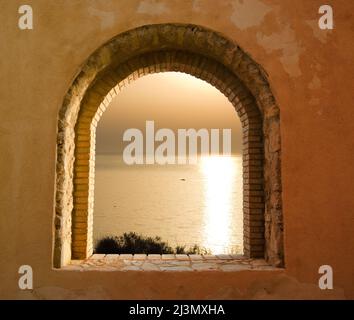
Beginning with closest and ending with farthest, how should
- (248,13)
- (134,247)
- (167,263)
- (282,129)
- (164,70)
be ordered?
(282,129)
(248,13)
(167,263)
(164,70)
(134,247)

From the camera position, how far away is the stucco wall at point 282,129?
3137mm

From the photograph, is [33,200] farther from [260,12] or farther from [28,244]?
[260,12]

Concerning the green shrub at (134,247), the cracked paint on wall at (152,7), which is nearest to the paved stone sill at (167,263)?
the cracked paint on wall at (152,7)

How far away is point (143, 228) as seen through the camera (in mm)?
18234

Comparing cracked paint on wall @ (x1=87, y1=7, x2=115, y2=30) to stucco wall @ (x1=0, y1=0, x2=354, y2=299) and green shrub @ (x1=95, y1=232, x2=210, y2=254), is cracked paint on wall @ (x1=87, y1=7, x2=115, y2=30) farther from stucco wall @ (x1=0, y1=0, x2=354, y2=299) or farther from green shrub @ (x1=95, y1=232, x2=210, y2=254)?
green shrub @ (x1=95, y1=232, x2=210, y2=254)

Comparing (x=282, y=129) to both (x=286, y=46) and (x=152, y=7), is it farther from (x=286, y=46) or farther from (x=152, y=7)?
(x=152, y=7)

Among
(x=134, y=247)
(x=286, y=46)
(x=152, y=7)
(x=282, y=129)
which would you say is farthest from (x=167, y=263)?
(x=134, y=247)

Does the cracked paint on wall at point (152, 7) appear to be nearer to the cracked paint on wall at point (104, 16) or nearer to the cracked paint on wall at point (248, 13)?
the cracked paint on wall at point (104, 16)

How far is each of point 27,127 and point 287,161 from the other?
7.88 feet

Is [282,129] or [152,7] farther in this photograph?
[152,7]

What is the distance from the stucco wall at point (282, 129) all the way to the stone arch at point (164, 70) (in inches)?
3.5

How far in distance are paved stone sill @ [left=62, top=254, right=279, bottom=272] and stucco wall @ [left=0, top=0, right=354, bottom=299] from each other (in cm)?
10

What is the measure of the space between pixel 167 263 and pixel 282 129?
170 centimetres

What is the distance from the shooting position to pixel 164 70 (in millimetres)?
4133
